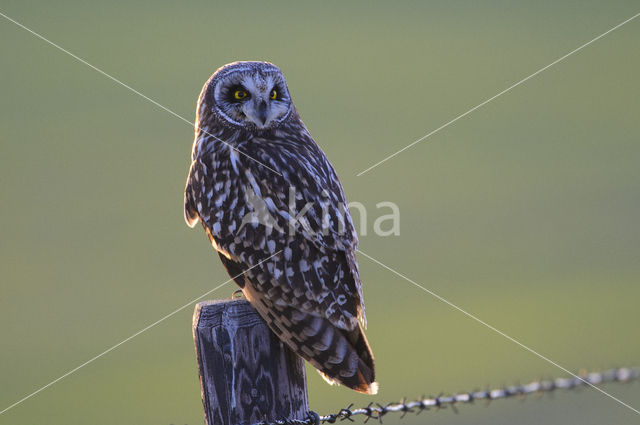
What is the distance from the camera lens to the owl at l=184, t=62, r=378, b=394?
3867 mm

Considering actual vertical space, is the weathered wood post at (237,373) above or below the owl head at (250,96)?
below

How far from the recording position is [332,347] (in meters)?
3.85

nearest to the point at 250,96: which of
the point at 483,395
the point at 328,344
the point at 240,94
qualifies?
the point at 240,94

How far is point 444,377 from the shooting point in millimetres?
12164

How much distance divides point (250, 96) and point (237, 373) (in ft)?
5.96

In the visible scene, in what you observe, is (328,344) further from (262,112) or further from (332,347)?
(262,112)

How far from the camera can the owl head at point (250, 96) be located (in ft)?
14.7

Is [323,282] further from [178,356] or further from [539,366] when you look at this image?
[178,356]

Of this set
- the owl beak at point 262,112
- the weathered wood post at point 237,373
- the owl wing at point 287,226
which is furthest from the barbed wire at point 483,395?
the owl beak at point 262,112

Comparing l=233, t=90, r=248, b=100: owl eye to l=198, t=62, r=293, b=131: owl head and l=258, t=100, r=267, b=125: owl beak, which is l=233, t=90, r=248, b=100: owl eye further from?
l=258, t=100, r=267, b=125: owl beak

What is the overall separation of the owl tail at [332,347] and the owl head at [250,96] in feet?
4.11

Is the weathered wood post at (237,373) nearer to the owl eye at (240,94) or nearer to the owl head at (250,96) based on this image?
the owl head at (250,96)

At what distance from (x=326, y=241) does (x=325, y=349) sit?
572mm

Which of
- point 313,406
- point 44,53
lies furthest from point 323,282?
point 44,53
